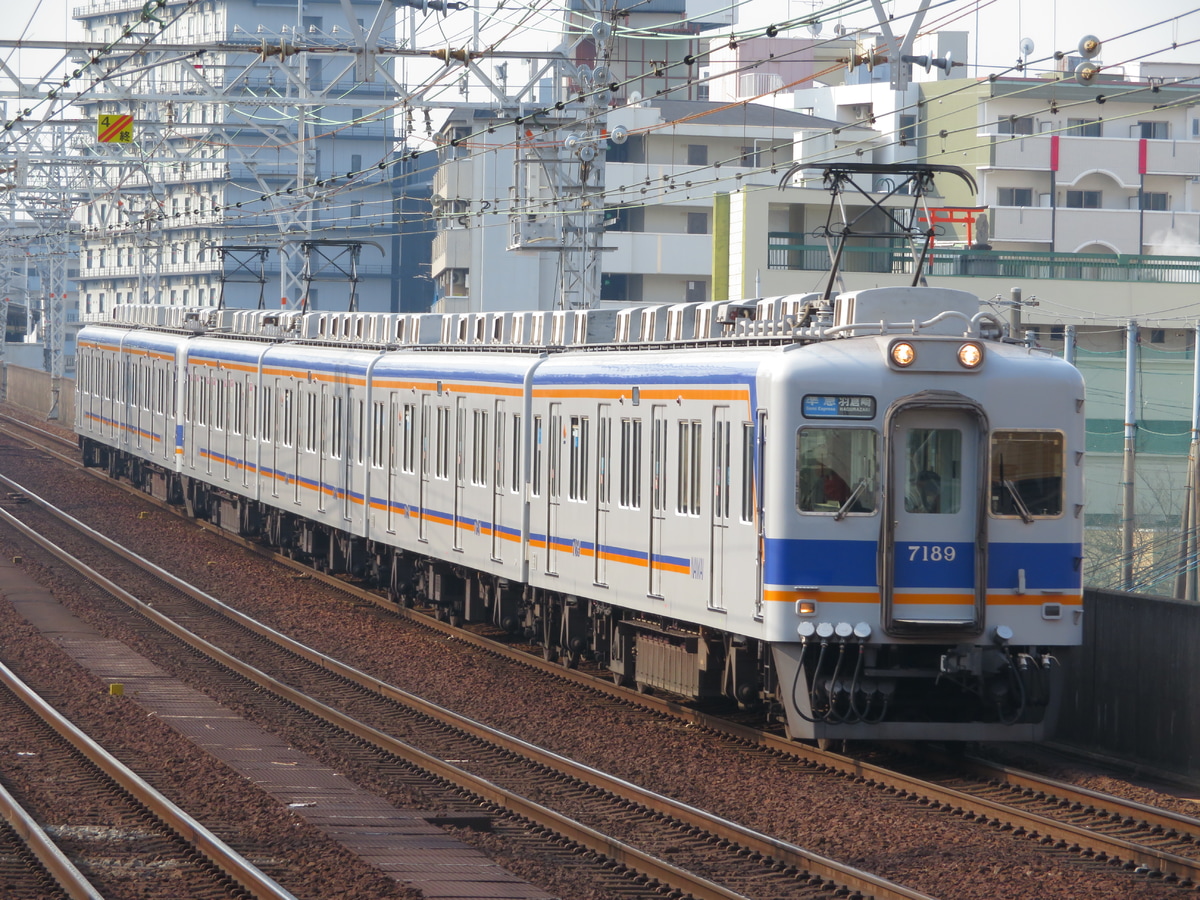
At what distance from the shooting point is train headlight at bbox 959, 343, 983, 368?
36.6 ft

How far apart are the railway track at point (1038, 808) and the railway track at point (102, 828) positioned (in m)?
4.08

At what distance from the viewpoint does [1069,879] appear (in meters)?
8.52

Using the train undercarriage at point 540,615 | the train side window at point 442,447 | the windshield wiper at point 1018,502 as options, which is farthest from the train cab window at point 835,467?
the train side window at point 442,447

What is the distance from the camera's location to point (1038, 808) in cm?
1016

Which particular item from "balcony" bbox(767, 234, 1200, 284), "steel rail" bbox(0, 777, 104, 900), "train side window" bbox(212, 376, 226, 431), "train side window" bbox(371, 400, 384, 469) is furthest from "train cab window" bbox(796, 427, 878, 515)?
"balcony" bbox(767, 234, 1200, 284)

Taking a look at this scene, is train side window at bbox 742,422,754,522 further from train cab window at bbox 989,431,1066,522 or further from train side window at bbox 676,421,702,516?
train cab window at bbox 989,431,1066,522

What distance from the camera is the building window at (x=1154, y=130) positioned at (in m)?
57.1

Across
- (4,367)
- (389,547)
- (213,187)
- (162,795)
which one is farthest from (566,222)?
(213,187)

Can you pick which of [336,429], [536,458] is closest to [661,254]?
[336,429]

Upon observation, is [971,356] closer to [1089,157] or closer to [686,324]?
[686,324]

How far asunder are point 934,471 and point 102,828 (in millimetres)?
5512

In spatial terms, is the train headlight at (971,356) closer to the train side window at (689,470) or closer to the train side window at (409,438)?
the train side window at (689,470)

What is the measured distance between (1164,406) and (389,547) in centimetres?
990

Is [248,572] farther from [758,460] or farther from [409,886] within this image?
[409,886]
